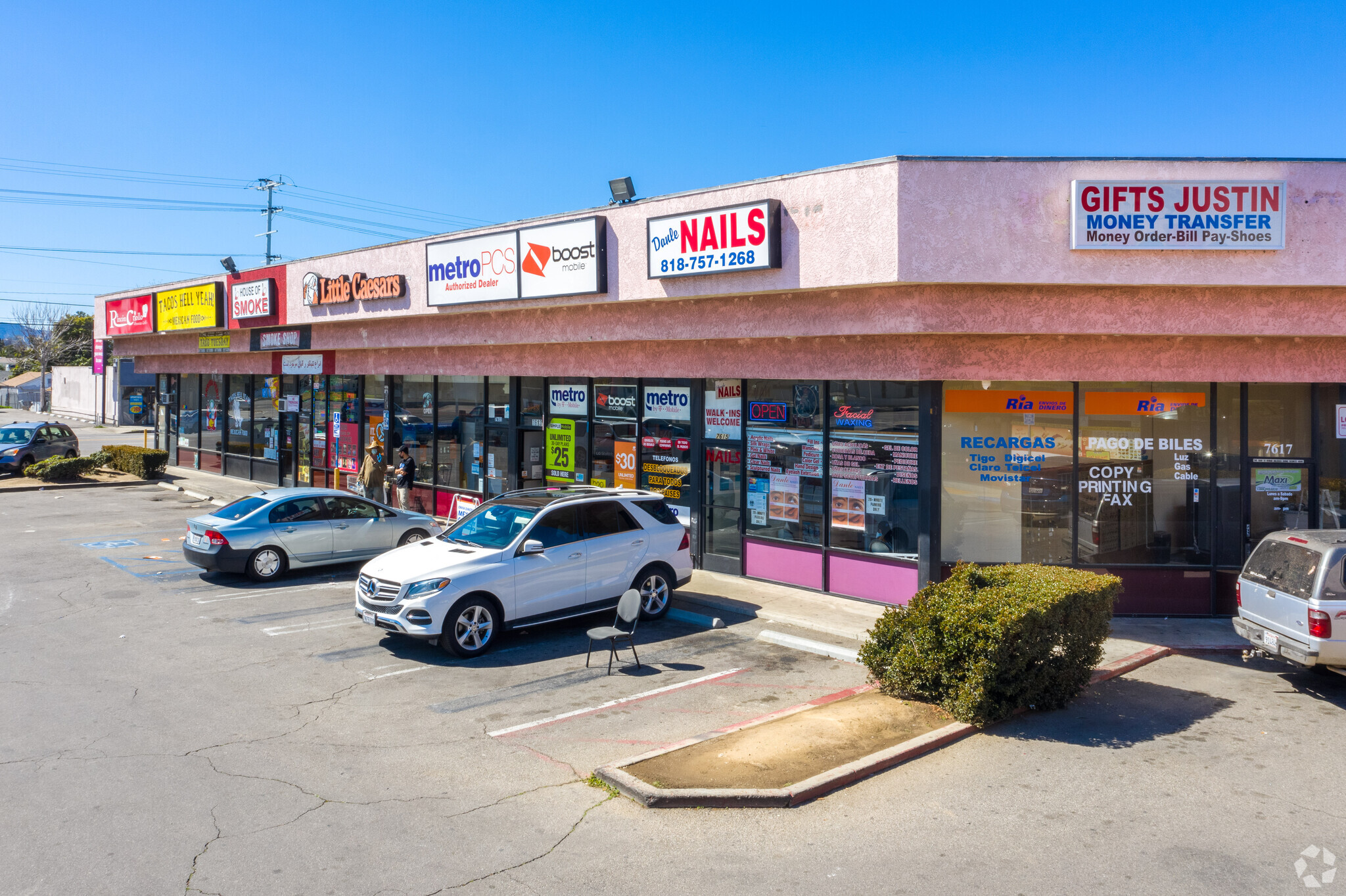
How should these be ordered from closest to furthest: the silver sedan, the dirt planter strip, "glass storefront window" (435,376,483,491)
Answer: the dirt planter strip, the silver sedan, "glass storefront window" (435,376,483,491)

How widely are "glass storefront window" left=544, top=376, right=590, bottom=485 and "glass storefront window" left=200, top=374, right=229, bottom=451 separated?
15.9 m

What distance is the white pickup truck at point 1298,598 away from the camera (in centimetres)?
909

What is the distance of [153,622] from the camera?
481 inches

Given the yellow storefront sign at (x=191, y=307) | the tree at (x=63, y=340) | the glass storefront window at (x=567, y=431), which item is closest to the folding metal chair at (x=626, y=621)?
the glass storefront window at (x=567, y=431)

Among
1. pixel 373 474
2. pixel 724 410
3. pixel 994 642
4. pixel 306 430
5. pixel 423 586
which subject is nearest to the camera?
pixel 994 642

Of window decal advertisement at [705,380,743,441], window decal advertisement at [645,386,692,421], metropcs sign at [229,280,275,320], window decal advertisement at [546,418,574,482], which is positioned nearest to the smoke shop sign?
metropcs sign at [229,280,275,320]

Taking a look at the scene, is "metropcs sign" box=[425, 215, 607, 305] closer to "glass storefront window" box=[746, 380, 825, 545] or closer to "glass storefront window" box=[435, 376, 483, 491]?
"glass storefront window" box=[435, 376, 483, 491]

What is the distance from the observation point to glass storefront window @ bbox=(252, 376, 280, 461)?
27000 millimetres

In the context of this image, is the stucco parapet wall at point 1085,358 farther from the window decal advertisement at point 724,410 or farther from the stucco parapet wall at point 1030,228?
the window decal advertisement at point 724,410

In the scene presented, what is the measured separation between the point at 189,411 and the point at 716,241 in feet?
82.3

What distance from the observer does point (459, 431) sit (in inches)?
816

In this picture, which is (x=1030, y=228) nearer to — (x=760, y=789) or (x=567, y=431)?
(x=760, y=789)

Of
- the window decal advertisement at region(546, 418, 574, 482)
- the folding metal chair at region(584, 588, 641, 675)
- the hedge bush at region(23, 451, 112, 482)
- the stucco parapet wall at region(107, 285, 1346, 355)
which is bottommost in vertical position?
the folding metal chair at region(584, 588, 641, 675)

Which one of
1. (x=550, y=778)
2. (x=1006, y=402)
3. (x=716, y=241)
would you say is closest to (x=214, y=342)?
(x=716, y=241)
